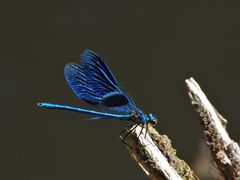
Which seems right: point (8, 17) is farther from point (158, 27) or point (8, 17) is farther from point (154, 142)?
point (154, 142)

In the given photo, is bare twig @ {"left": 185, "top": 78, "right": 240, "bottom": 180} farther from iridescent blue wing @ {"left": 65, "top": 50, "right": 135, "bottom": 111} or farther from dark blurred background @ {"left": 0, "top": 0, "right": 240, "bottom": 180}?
dark blurred background @ {"left": 0, "top": 0, "right": 240, "bottom": 180}

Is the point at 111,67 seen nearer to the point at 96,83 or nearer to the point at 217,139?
the point at 96,83

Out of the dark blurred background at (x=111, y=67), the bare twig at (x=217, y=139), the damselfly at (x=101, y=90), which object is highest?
the dark blurred background at (x=111, y=67)

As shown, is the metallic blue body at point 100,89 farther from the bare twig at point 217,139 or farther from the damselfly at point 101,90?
the bare twig at point 217,139

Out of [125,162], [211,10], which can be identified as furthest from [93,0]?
[125,162]

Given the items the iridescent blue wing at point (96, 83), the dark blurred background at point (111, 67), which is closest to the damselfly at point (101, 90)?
the iridescent blue wing at point (96, 83)

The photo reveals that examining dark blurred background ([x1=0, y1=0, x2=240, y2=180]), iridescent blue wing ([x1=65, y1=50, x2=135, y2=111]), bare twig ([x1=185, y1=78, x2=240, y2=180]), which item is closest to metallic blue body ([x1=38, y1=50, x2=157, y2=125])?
iridescent blue wing ([x1=65, y1=50, x2=135, y2=111])

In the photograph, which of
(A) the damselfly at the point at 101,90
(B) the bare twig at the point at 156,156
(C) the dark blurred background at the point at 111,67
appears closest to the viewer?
(B) the bare twig at the point at 156,156
